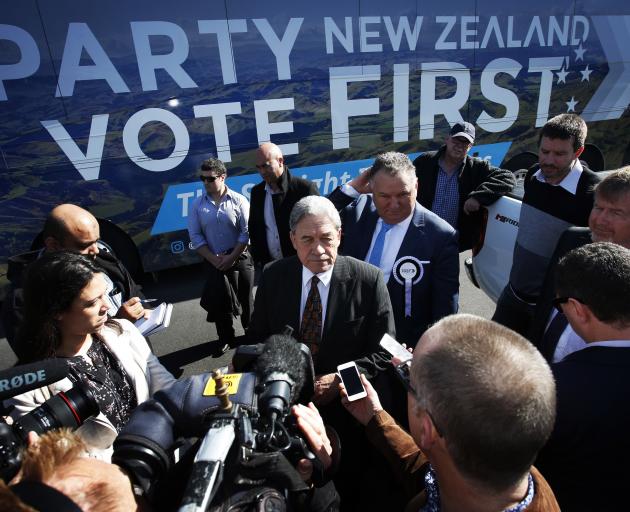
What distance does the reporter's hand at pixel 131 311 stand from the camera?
8.29ft

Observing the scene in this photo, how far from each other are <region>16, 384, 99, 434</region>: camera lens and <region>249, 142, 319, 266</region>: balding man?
2.87 metres

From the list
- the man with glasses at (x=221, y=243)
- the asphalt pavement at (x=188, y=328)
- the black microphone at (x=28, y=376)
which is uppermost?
the black microphone at (x=28, y=376)

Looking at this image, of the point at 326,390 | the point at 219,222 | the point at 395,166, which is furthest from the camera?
the point at 219,222

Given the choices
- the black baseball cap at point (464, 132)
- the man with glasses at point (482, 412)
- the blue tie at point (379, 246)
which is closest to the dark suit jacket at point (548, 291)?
the blue tie at point (379, 246)

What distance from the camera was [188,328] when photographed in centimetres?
472

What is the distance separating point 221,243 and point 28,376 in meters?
3.27

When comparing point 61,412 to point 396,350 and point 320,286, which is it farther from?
point 320,286

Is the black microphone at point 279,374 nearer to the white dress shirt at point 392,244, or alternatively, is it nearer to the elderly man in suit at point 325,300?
the elderly man in suit at point 325,300

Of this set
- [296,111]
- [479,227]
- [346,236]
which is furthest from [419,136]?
[346,236]

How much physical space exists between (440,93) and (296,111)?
240 centimetres

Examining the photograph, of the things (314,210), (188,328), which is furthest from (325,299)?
(188,328)

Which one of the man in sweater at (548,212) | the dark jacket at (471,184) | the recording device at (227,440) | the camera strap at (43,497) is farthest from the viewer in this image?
the dark jacket at (471,184)

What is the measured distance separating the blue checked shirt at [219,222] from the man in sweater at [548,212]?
262cm

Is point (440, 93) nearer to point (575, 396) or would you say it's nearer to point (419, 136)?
point (419, 136)
